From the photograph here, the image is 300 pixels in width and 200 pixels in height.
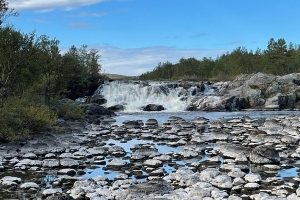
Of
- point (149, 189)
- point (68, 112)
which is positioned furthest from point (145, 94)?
point (149, 189)

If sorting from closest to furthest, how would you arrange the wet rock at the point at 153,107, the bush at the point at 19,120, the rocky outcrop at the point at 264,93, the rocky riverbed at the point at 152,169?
the rocky riverbed at the point at 152,169
the bush at the point at 19,120
the wet rock at the point at 153,107
the rocky outcrop at the point at 264,93

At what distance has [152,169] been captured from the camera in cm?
1527

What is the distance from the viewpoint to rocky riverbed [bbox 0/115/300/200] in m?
11.7

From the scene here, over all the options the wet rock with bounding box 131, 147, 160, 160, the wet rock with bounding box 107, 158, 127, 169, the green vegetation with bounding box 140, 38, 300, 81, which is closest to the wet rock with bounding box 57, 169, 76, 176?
the wet rock with bounding box 107, 158, 127, 169

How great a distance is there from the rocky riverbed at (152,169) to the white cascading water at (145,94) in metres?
31.5

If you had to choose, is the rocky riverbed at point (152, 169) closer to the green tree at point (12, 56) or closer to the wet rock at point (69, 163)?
the wet rock at point (69, 163)

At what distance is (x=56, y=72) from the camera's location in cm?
3950

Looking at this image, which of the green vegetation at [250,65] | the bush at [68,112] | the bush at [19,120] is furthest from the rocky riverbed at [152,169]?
the green vegetation at [250,65]

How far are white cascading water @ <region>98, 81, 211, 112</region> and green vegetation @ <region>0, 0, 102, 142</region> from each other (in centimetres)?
1688

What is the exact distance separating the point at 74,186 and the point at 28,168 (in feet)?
12.9

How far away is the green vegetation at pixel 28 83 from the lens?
2317cm

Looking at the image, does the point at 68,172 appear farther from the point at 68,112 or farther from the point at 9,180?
the point at 68,112

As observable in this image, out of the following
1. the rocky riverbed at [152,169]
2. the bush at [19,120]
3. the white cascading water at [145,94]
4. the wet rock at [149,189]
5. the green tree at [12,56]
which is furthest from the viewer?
the white cascading water at [145,94]

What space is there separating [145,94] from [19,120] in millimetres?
36989
